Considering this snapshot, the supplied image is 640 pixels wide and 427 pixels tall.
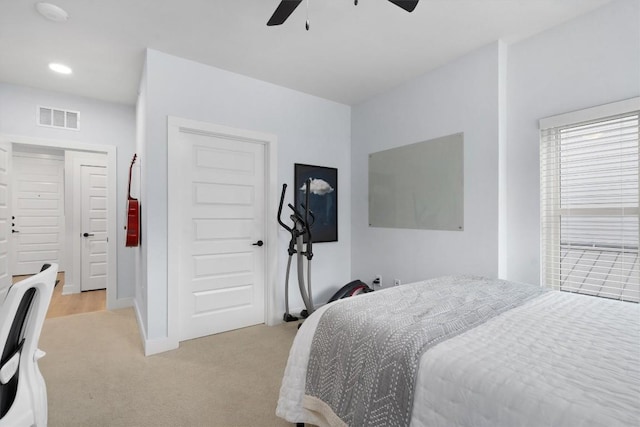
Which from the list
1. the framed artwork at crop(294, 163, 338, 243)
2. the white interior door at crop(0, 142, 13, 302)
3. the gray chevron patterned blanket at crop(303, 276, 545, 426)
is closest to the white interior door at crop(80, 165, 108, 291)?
the white interior door at crop(0, 142, 13, 302)

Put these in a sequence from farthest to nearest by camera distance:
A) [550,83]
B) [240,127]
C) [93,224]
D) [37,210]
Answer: [37,210], [93,224], [240,127], [550,83]

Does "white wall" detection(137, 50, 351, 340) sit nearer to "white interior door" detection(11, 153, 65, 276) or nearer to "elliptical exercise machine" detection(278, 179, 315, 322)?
"elliptical exercise machine" detection(278, 179, 315, 322)

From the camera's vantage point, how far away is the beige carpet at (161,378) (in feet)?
6.06

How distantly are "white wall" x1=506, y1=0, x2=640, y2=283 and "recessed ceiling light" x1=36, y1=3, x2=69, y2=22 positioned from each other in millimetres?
3565

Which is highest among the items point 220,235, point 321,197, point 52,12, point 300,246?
point 52,12

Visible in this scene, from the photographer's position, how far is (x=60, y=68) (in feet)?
10.1

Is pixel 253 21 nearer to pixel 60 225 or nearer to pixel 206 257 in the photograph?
pixel 206 257

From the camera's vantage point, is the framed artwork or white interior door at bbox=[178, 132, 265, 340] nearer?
white interior door at bbox=[178, 132, 265, 340]

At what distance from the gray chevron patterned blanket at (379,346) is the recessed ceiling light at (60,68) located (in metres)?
3.56

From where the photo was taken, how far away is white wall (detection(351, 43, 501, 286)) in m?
2.68

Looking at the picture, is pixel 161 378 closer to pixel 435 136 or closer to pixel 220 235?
pixel 220 235

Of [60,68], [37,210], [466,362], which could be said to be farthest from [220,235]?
[37,210]

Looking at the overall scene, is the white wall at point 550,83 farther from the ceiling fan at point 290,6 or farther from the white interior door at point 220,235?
the white interior door at point 220,235

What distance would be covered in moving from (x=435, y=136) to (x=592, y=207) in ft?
4.60
